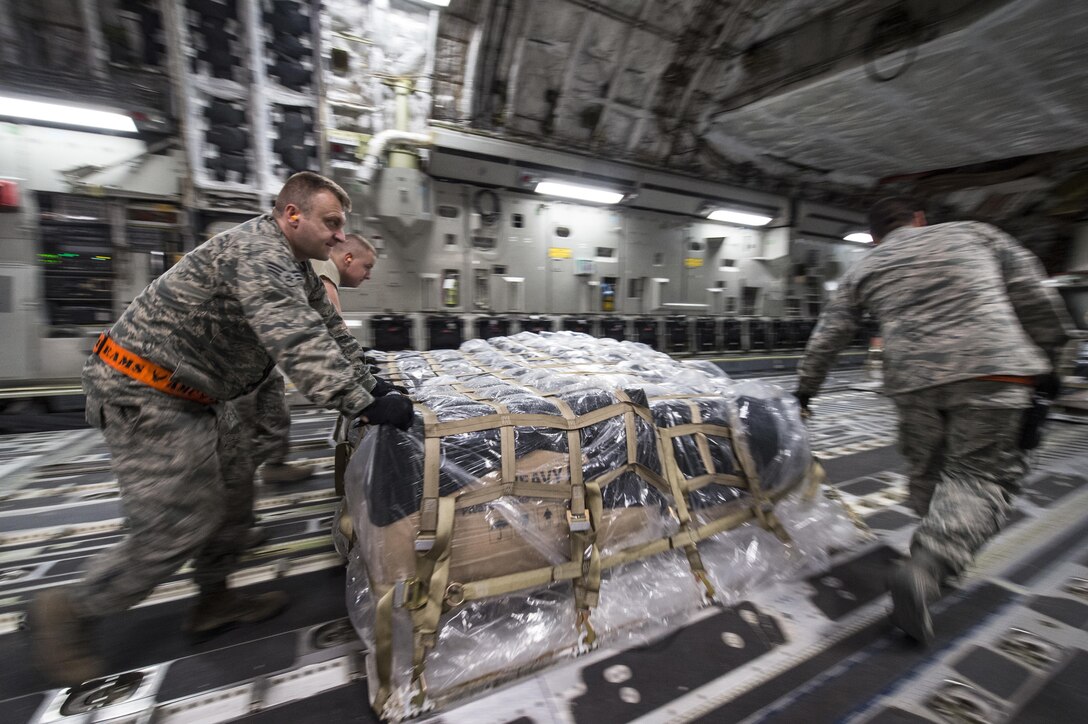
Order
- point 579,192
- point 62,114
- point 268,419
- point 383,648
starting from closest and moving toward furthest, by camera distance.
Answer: point 383,648, point 268,419, point 62,114, point 579,192

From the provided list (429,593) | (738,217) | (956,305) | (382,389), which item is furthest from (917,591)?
(738,217)

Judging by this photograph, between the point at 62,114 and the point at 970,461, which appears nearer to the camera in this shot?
the point at 970,461

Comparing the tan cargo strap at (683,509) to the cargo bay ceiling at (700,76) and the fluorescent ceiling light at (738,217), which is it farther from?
the fluorescent ceiling light at (738,217)

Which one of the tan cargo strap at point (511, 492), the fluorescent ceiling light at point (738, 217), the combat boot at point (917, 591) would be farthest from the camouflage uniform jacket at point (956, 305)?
the fluorescent ceiling light at point (738, 217)

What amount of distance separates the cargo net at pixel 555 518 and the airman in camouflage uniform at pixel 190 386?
0.31 metres

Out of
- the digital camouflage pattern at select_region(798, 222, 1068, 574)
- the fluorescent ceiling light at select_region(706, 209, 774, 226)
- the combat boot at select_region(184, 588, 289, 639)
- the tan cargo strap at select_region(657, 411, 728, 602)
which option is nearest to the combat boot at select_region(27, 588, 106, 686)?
the combat boot at select_region(184, 588, 289, 639)

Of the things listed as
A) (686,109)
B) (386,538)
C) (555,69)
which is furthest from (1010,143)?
(386,538)

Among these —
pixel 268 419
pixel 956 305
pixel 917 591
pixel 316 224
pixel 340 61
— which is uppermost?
pixel 340 61

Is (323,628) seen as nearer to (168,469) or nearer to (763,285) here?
(168,469)

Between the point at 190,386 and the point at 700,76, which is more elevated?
the point at 700,76

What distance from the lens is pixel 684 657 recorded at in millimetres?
1552

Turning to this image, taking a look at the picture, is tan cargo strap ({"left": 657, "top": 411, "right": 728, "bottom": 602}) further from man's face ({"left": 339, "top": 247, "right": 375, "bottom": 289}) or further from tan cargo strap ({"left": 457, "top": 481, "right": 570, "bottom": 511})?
man's face ({"left": 339, "top": 247, "right": 375, "bottom": 289})

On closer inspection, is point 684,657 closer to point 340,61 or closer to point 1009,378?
point 1009,378

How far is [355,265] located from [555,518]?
9.30 ft
